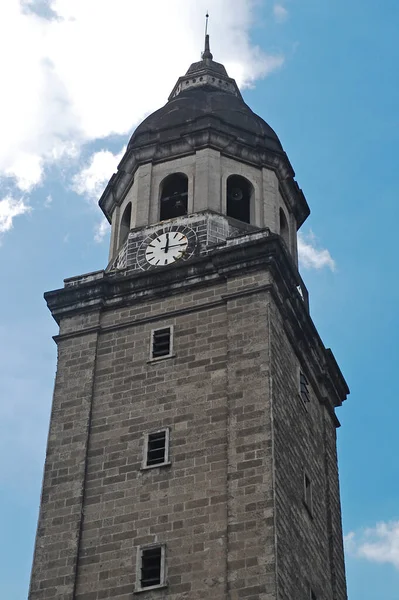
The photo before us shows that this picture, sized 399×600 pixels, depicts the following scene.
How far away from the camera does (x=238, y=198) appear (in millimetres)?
49312

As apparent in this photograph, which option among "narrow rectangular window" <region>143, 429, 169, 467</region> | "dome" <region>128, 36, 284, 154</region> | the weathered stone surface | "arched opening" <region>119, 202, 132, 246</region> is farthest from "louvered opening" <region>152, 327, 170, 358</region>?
"dome" <region>128, 36, 284, 154</region>

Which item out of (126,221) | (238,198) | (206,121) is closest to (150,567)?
(126,221)

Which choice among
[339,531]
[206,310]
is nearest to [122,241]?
[206,310]

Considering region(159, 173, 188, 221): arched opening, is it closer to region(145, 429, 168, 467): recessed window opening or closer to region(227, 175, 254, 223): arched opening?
region(227, 175, 254, 223): arched opening

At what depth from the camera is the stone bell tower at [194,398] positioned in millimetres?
37094

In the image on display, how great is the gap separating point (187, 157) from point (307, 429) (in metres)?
12.2

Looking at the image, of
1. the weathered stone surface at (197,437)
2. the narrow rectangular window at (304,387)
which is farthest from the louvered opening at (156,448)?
the narrow rectangular window at (304,387)

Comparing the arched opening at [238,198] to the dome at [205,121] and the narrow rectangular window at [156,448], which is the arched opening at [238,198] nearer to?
the dome at [205,121]

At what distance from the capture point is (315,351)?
46125 mm

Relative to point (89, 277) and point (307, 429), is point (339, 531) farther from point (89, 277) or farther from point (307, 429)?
point (89, 277)

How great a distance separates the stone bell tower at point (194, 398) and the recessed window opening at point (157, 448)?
5cm

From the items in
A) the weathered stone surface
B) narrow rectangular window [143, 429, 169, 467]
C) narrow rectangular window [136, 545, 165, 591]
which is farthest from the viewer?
narrow rectangular window [143, 429, 169, 467]

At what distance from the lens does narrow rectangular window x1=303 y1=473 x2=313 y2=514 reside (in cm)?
4091

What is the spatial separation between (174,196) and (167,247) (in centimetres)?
358
